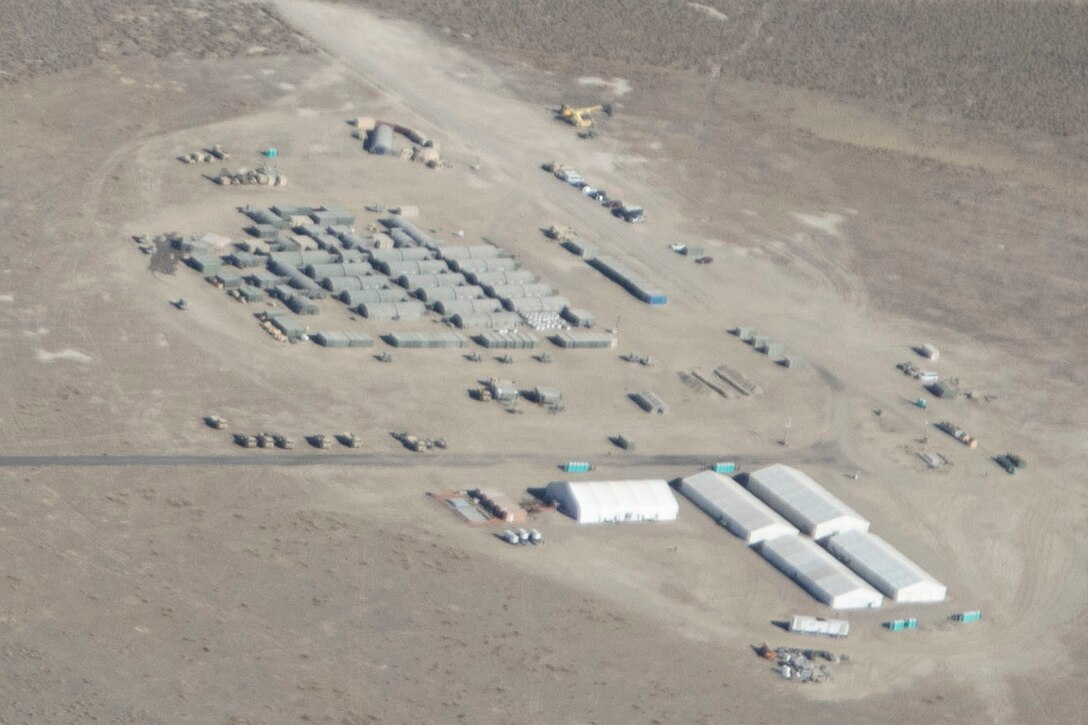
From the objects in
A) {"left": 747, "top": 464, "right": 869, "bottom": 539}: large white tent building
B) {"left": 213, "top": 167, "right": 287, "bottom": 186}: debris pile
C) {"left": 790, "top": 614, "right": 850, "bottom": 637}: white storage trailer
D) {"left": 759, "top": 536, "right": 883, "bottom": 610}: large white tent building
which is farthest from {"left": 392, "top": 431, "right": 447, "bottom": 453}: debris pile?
{"left": 213, "top": 167, "right": 287, "bottom": 186}: debris pile

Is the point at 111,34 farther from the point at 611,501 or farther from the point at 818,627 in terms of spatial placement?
the point at 818,627

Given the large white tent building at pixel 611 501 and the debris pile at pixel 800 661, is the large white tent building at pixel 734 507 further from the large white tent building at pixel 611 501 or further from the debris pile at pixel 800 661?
the debris pile at pixel 800 661

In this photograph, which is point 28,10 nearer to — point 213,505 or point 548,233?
point 548,233

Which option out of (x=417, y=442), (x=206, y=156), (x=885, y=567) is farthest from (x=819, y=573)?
(x=206, y=156)

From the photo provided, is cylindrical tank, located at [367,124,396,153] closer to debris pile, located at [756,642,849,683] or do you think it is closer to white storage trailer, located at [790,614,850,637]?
white storage trailer, located at [790,614,850,637]

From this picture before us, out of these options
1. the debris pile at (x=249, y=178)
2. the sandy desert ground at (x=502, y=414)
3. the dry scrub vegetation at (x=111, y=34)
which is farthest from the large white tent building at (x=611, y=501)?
the dry scrub vegetation at (x=111, y=34)
